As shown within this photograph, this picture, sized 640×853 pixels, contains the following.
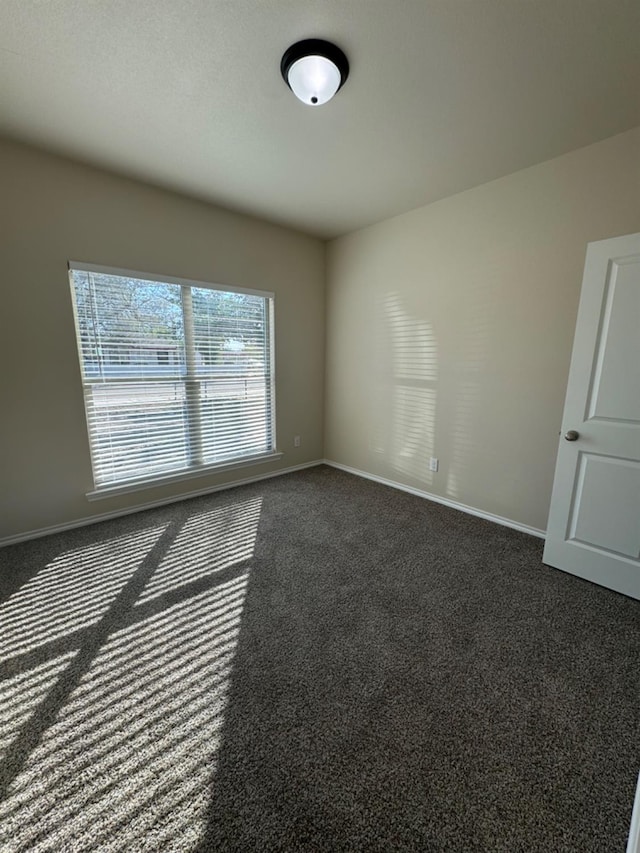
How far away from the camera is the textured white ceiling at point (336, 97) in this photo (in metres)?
1.41

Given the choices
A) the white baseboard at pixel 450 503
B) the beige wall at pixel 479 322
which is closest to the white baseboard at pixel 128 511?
the white baseboard at pixel 450 503

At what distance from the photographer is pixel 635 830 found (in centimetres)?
97

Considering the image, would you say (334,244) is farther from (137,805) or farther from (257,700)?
(137,805)

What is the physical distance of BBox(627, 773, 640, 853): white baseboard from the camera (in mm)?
930

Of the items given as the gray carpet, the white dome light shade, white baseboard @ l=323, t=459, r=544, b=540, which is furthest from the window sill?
the white dome light shade

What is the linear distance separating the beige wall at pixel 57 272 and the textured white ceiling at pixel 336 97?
23cm

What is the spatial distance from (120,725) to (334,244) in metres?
4.31

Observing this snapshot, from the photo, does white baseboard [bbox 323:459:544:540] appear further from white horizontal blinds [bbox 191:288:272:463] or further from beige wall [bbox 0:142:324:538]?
beige wall [bbox 0:142:324:538]

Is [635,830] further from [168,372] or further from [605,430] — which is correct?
[168,372]

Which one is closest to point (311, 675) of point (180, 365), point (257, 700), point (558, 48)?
point (257, 700)

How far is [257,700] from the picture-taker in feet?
4.59

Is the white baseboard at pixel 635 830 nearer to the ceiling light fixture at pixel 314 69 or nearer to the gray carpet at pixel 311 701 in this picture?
the gray carpet at pixel 311 701

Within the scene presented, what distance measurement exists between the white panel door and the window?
277 centimetres

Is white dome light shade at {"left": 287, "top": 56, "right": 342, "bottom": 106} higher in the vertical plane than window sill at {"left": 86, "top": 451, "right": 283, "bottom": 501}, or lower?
higher
